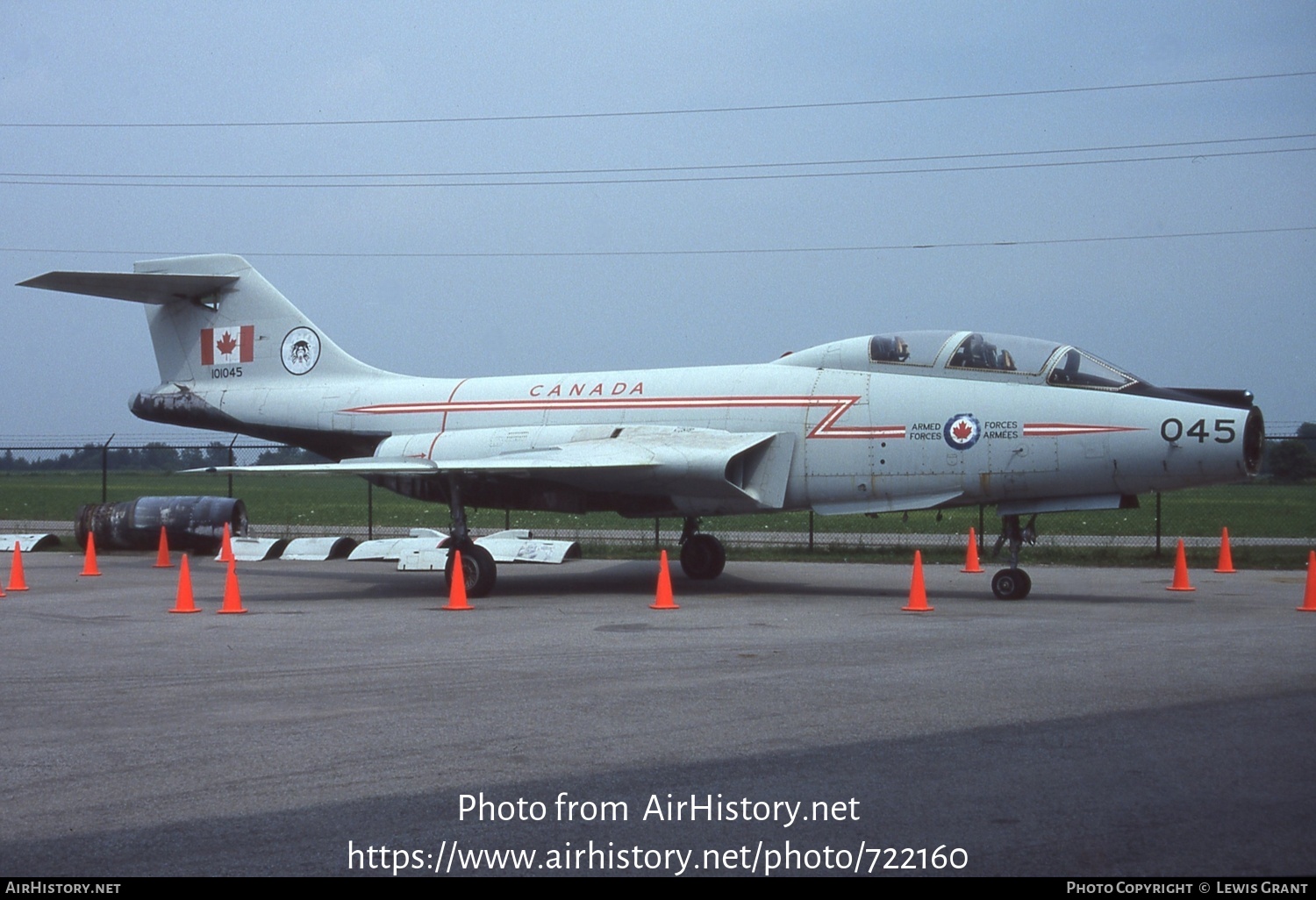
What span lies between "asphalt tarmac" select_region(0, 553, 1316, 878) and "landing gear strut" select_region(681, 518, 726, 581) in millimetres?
4354

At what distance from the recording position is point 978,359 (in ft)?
45.6

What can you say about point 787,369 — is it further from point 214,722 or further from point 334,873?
point 334,873

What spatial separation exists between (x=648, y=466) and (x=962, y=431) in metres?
3.50

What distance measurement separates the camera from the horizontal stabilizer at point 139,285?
55.4 ft

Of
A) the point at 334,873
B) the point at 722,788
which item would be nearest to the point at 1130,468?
the point at 722,788

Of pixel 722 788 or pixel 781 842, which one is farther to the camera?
pixel 722 788

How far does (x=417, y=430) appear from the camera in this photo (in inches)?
669

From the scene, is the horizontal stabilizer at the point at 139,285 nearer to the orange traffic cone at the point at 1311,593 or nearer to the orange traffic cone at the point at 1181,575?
the orange traffic cone at the point at 1181,575

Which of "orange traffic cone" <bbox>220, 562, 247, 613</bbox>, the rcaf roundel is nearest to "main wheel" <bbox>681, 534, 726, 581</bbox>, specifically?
the rcaf roundel

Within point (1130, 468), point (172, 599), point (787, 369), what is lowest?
point (172, 599)

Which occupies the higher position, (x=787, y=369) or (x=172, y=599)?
(x=787, y=369)

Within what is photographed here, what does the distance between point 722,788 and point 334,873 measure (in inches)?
69.9

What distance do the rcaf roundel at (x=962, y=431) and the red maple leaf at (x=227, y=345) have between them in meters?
10.6

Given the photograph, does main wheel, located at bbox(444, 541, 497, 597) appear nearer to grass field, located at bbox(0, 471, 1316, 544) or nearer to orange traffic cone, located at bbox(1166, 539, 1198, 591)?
orange traffic cone, located at bbox(1166, 539, 1198, 591)
